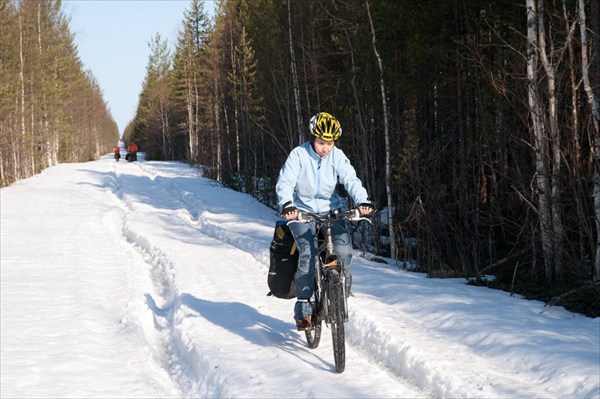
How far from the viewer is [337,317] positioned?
5.61m

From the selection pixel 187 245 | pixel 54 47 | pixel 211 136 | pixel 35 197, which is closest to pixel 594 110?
pixel 187 245

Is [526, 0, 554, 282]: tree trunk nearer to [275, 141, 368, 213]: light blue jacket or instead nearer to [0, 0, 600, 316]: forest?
[0, 0, 600, 316]: forest

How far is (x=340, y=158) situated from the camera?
6258mm

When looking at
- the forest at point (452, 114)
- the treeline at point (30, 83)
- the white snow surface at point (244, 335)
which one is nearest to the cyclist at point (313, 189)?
the white snow surface at point (244, 335)

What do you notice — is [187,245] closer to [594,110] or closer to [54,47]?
[594,110]

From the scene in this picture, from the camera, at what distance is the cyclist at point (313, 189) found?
5945 mm

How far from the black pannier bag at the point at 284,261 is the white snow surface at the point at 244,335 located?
2.25ft

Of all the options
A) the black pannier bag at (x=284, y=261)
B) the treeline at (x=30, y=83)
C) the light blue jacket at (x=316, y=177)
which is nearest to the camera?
the light blue jacket at (x=316, y=177)

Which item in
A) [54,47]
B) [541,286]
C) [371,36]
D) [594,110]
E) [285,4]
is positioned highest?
[54,47]

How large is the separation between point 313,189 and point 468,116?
1081 centimetres

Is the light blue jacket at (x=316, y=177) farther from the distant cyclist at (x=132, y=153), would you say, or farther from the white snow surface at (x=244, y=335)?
the distant cyclist at (x=132, y=153)

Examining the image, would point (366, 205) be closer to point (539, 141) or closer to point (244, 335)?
point (244, 335)

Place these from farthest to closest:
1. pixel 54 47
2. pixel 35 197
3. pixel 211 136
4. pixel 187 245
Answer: pixel 54 47 < pixel 211 136 < pixel 35 197 < pixel 187 245

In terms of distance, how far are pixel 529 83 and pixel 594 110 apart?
1.41 meters
